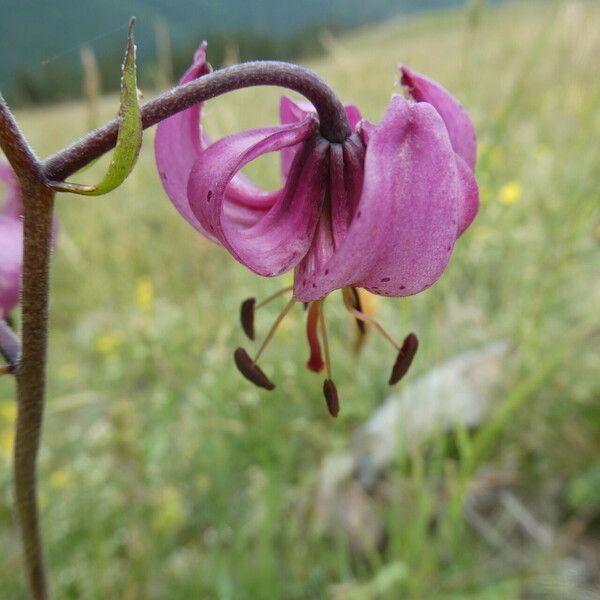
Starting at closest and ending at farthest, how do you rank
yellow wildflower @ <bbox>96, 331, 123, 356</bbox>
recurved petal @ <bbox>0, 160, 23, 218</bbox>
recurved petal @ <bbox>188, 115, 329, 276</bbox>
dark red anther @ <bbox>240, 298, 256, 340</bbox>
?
recurved petal @ <bbox>188, 115, 329, 276</bbox>, dark red anther @ <bbox>240, 298, 256, 340</bbox>, recurved petal @ <bbox>0, 160, 23, 218</bbox>, yellow wildflower @ <bbox>96, 331, 123, 356</bbox>

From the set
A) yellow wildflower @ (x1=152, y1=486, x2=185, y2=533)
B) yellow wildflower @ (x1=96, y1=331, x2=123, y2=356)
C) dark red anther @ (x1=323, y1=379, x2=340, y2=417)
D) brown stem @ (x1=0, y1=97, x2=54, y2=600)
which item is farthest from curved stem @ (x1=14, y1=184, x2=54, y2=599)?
yellow wildflower @ (x1=96, y1=331, x2=123, y2=356)

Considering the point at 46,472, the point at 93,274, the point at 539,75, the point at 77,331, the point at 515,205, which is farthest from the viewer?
the point at 539,75

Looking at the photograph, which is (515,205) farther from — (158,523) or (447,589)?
(158,523)

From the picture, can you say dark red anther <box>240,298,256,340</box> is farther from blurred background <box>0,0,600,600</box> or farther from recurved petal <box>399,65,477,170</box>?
blurred background <box>0,0,600,600</box>

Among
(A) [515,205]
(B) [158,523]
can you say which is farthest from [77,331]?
(A) [515,205]

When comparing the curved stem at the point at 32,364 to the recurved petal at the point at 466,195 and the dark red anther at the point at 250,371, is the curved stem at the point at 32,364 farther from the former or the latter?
the recurved petal at the point at 466,195

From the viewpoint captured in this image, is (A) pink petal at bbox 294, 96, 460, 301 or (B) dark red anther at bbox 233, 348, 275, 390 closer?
(A) pink petal at bbox 294, 96, 460, 301

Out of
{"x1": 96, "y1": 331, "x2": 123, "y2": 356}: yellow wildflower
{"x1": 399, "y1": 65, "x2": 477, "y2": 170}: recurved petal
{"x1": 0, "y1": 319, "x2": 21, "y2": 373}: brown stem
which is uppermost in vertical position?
{"x1": 399, "y1": 65, "x2": 477, "y2": 170}: recurved petal

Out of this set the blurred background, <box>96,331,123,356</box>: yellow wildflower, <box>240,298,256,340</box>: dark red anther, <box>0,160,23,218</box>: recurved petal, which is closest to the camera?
<box>240,298,256,340</box>: dark red anther
